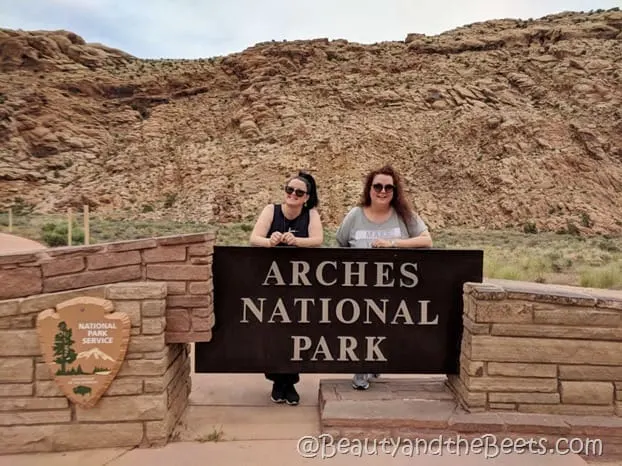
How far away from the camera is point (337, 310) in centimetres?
412

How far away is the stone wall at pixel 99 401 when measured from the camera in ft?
11.4

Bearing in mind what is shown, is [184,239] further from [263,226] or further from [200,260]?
[263,226]

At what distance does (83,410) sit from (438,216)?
32238 mm

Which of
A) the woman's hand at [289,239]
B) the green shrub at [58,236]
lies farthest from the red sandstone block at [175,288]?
the green shrub at [58,236]

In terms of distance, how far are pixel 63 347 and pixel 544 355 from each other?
345 cm

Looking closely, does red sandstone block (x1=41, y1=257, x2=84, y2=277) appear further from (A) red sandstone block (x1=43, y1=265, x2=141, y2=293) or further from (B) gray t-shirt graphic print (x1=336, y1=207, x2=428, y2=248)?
(B) gray t-shirt graphic print (x1=336, y1=207, x2=428, y2=248)

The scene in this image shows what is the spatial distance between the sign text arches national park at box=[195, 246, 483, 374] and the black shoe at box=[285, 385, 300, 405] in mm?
497

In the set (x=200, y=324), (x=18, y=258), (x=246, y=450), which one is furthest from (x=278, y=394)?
(x=18, y=258)

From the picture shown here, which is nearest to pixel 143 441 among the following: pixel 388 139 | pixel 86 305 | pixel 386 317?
pixel 86 305

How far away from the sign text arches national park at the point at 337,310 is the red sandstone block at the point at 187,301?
252mm

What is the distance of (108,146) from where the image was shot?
42.1 meters

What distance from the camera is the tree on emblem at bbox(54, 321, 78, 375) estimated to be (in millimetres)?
3477

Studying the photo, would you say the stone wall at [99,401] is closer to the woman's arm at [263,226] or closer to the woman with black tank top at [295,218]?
the woman's arm at [263,226]

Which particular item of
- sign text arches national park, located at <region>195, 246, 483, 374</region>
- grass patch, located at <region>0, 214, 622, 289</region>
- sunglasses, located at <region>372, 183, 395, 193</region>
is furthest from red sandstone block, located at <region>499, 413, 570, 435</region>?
grass patch, located at <region>0, 214, 622, 289</region>
